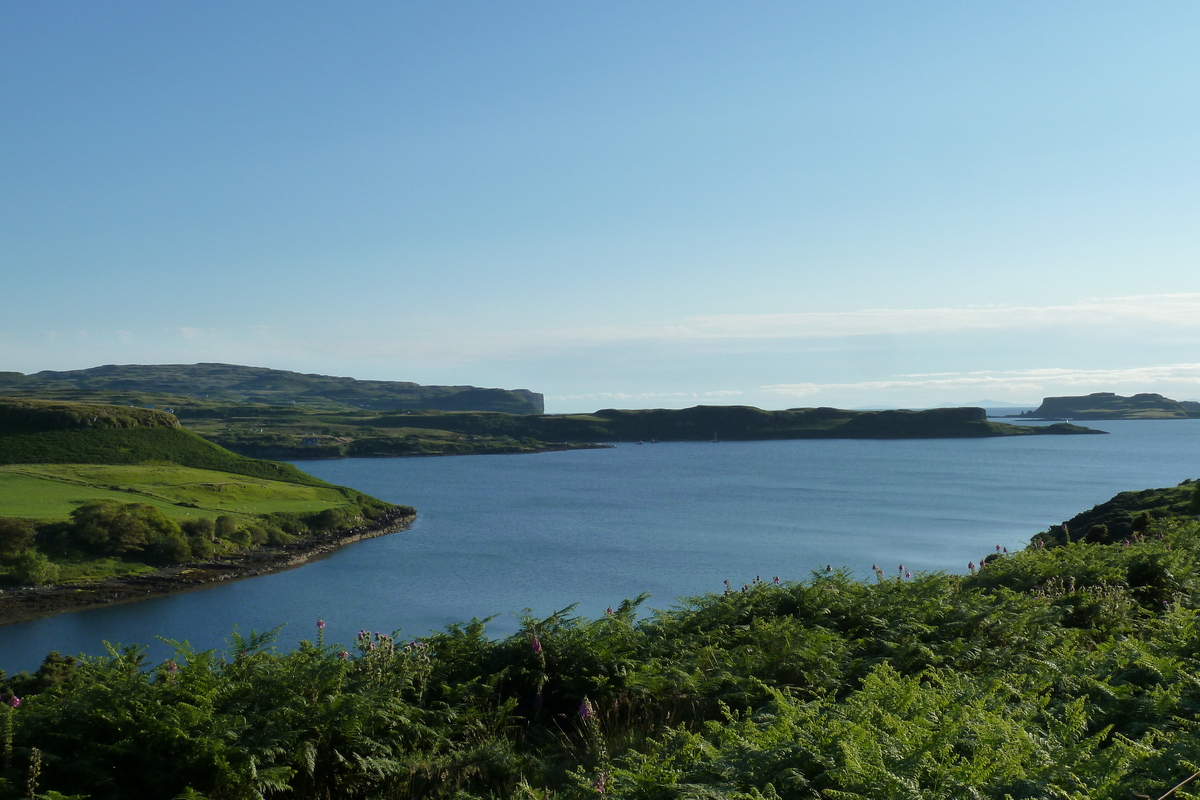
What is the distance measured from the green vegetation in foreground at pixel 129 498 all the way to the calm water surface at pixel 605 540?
8.94m

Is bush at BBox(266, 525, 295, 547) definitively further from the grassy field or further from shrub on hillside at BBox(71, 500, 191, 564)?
shrub on hillside at BBox(71, 500, 191, 564)

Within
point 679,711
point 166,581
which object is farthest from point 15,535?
point 679,711

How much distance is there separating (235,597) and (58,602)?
1101 cm

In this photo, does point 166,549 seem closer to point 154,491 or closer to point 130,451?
point 154,491

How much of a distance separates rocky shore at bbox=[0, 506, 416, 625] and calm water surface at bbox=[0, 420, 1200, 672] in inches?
79.8

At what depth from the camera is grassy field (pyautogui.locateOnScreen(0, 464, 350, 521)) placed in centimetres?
7512

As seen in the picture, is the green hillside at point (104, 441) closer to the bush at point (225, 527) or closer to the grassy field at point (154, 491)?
the grassy field at point (154, 491)

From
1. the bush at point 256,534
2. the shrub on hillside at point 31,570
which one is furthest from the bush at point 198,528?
the shrub on hillside at point 31,570

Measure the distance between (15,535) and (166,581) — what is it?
476 inches

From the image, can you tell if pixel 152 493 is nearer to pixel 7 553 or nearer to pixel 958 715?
pixel 7 553

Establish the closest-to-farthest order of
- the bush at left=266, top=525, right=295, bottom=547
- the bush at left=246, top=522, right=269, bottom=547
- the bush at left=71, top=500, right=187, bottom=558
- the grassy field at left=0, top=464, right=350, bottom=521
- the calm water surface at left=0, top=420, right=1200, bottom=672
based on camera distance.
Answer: the calm water surface at left=0, top=420, right=1200, bottom=672 < the bush at left=71, top=500, right=187, bottom=558 < the grassy field at left=0, top=464, right=350, bottom=521 < the bush at left=246, top=522, right=269, bottom=547 < the bush at left=266, top=525, right=295, bottom=547

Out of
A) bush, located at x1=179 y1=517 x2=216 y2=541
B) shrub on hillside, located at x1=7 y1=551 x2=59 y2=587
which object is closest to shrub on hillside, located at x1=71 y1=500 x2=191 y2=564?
bush, located at x1=179 y1=517 x2=216 y2=541

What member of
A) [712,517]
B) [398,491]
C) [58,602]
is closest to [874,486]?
[712,517]

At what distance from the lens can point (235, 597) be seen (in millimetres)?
58719
